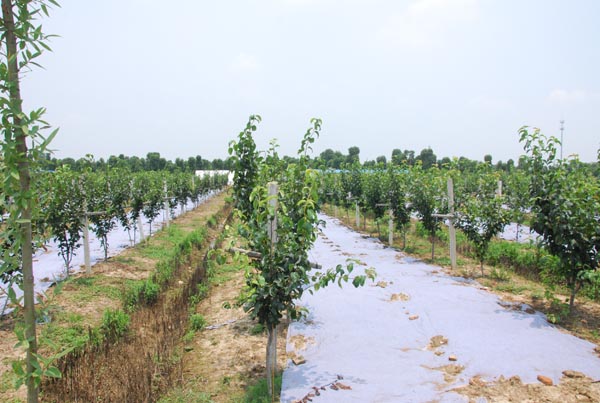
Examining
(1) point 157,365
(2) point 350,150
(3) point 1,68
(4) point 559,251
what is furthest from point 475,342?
(2) point 350,150

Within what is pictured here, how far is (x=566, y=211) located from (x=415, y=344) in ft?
10.1

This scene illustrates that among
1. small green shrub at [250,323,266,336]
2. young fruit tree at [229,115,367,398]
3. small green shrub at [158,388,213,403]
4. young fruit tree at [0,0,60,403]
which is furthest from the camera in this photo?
small green shrub at [250,323,266,336]

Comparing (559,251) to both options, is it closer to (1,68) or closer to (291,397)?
(291,397)

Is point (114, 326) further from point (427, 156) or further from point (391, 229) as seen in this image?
point (427, 156)

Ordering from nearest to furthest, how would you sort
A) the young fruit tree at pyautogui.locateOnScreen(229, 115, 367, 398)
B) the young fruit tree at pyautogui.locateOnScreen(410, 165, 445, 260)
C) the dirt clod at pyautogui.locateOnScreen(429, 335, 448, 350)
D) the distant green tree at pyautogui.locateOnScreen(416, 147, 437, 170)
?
the young fruit tree at pyautogui.locateOnScreen(229, 115, 367, 398)
the dirt clod at pyautogui.locateOnScreen(429, 335, 448, 350)
the young fruit tree at pyautogui.locateOnScreen(410, 165, 445, 260)
the distant green tree at pyautogui.locateOnScreen(416, 147, 437, 170)

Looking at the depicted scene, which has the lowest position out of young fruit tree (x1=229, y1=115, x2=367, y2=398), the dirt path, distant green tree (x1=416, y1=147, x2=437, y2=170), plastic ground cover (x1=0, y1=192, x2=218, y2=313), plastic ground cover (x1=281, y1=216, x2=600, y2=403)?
the dirt path

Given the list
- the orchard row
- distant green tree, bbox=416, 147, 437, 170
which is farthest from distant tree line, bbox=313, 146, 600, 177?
the orchard row

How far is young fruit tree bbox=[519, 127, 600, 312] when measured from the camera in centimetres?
538

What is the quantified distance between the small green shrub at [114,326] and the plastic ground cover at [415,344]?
226 centimetres

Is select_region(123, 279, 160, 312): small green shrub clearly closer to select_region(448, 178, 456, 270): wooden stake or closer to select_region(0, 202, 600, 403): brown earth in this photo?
select_region(0, 202, 600, 403): brown earth

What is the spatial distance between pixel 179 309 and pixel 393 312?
10.6 ft

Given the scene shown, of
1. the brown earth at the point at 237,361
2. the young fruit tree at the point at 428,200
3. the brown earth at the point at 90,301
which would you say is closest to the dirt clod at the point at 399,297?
the brown earth at the point at 237,361

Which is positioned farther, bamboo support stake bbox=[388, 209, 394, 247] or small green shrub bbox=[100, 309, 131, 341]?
bamboo support stake bbox=[388, 209, 394, 247]

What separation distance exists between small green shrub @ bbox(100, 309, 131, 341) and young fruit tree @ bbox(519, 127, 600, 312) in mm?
6210
